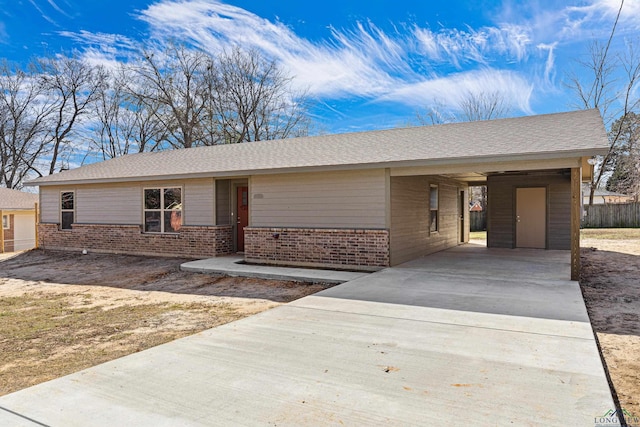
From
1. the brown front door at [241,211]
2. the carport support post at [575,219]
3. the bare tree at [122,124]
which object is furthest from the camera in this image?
the bare tree at [122,124]

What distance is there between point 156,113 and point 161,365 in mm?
27752

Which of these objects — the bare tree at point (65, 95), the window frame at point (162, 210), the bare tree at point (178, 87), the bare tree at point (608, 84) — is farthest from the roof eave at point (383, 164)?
the bare tree at point (608, 84)

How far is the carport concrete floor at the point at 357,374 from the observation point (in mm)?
2806

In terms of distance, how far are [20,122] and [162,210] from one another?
23769 mm

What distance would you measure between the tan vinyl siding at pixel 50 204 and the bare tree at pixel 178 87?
42.9ft

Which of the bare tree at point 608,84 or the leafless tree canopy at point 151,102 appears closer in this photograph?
the bare tree at point 608,84

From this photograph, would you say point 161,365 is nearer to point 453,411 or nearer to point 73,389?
point 73,389

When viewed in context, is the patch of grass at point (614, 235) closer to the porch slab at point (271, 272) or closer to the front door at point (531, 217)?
the front door at point (531, 217)

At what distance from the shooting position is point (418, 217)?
36.4 feet

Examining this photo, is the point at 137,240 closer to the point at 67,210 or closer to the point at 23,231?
the point at 67,210

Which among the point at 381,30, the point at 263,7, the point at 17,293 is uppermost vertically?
the point at 263,7

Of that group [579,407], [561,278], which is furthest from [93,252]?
[579,407]

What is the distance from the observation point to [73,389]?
129 inches

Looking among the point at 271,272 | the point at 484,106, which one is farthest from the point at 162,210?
the point at 484,106
